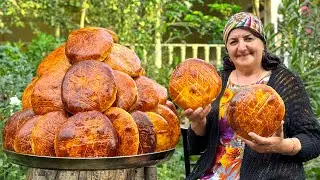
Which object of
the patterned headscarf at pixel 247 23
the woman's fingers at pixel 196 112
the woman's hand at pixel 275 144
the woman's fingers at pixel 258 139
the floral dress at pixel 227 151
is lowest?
the floral dress at pixel 227 151

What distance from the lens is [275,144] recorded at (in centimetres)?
203

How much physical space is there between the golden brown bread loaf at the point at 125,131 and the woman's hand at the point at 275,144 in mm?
398

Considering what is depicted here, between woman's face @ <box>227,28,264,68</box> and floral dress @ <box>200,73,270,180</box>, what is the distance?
0.10 metres

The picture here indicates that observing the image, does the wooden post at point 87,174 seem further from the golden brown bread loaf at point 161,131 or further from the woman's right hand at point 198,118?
the woman's right hand at point 198,118

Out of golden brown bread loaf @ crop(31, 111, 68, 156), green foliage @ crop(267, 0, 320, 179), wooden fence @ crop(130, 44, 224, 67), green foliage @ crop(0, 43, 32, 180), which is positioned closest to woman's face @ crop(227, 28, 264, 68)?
golden brown bread loaf @ crop(31, 111, 68, 156)

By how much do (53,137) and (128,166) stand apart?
0.91 ft

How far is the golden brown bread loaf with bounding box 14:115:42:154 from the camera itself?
1.99 metres

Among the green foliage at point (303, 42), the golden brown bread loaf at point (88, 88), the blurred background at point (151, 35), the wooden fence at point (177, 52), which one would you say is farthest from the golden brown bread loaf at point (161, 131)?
the wooden fence at point (177, 52)

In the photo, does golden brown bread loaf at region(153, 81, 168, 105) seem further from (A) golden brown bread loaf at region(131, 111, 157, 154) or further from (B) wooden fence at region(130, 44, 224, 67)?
(B) wooden fence at region(130, 44, 224, 67)

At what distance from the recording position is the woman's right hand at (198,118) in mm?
2156

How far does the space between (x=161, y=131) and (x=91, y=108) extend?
321 millimetres

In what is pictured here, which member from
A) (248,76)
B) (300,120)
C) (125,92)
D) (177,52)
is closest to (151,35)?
(177,52)

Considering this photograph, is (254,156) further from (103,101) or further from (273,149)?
(103,101)

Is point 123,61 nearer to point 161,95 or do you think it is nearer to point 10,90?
point 161,95
